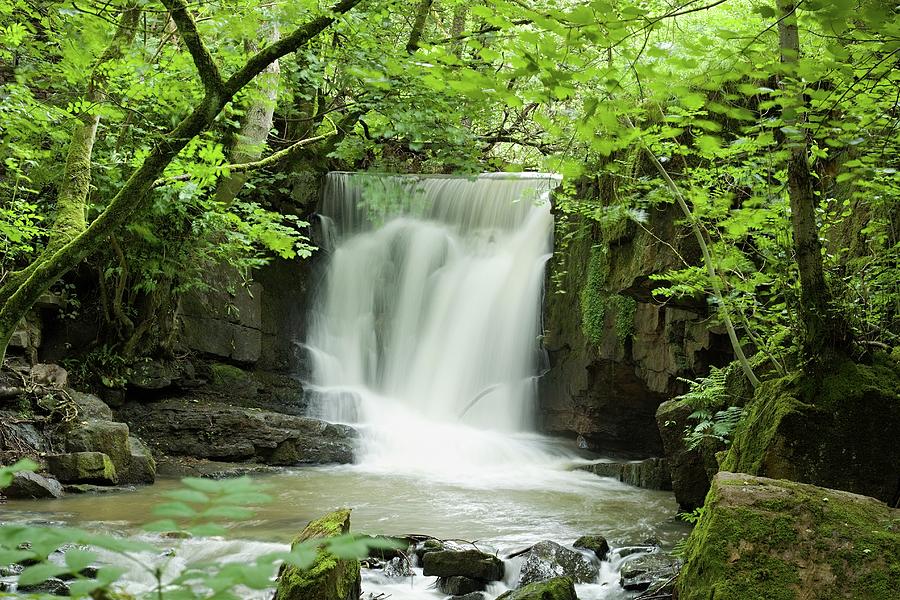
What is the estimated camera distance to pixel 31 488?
735 centimetres

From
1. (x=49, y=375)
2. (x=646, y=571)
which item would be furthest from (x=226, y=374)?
(x=646, y=571)

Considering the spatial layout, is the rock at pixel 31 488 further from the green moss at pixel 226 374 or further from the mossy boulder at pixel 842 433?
the mossy boulder at pixel 842 433

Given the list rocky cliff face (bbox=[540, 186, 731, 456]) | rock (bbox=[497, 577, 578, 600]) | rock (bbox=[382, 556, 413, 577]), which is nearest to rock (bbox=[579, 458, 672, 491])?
rocky cliff face (bbox=[540, 186, 731, 456])

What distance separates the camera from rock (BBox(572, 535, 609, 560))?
5930 mm

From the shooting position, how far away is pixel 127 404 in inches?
426

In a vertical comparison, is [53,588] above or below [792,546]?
below

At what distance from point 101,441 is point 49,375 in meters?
1.35

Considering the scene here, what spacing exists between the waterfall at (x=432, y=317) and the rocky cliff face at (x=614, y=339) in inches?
25.7

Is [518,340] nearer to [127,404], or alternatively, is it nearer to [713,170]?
[127,404]

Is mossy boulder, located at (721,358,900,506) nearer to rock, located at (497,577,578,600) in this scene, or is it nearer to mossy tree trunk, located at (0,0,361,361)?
rock, located at (497,577,578,600)

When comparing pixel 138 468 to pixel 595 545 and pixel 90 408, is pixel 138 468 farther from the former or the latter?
pixel 595 545

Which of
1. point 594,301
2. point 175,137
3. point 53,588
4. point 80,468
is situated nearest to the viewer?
point 53,588

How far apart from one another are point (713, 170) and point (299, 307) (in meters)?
10.7

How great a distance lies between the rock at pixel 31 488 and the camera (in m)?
7.27
